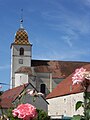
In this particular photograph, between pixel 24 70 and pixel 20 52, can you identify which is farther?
pixel 20 52

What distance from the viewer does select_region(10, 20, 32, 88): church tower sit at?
265 ft

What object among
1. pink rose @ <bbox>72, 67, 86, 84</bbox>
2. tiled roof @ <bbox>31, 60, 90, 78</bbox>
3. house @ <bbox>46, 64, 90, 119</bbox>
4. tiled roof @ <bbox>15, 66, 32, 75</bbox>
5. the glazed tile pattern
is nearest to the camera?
pink rose @ <bbox>72, 67, 86, 84</bbox>

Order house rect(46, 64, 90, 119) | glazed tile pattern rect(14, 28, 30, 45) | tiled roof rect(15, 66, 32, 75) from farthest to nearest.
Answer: glazed tile pattern rect(14, 28, 30, 45) < tiled roof rect(15, 66, 32, 75) < house rect(46, 64, 90, 119)

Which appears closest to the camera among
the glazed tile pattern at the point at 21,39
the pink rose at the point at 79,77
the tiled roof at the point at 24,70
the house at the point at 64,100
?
the pink rose at the point at 79,77

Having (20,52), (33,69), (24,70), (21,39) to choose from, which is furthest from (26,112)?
(21,39)

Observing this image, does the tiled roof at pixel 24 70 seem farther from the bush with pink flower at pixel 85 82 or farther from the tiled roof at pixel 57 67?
the bush with pink flower at pixel 85 82

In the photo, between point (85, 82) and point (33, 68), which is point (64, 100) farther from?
point (85, 82)

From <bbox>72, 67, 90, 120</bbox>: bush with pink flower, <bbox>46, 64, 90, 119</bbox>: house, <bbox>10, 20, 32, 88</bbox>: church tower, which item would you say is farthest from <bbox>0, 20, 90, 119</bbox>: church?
<bbox>72, 67, 90, 120</bbox>: bush with pink flower

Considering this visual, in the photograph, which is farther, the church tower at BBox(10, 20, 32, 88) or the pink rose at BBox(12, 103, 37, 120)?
the church tower at BBox(10, 20, 32, 88)

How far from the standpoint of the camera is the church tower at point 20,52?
3177 inches

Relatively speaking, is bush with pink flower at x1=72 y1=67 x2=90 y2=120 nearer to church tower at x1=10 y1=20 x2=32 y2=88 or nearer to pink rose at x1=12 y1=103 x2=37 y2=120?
pink rose at x1=12 y1=103 x2=37 y2=120

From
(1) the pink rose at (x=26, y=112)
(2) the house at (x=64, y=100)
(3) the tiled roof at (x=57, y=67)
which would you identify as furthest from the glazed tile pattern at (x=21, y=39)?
(1) the pink rose at (x=26, y=112)

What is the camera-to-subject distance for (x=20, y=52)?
268ft

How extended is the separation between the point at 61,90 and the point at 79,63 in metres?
24.3
